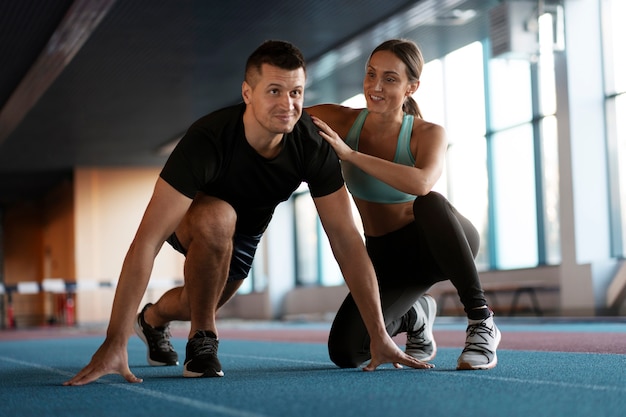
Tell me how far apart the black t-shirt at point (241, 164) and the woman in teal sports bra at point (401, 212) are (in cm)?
8

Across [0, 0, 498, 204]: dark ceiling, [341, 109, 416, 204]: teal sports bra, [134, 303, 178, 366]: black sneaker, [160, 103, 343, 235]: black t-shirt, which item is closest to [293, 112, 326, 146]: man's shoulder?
[160, 103, 343, 235]: black t-shirt

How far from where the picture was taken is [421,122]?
3.65 metres

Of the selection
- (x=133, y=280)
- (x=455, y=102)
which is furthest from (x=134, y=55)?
(x=133, y=280)

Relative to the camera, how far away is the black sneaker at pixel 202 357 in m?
3.43

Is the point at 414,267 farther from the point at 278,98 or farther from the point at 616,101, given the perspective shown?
the point at 616,101

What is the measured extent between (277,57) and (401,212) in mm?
908

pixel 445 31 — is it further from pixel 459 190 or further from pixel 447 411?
pixel 447 411

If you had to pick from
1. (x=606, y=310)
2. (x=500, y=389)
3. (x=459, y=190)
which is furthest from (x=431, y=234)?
(x=459, y=190)

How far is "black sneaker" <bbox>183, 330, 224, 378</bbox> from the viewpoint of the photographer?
3426mm

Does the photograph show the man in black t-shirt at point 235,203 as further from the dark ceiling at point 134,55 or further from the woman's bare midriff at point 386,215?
the dark ceiling at point 134,55

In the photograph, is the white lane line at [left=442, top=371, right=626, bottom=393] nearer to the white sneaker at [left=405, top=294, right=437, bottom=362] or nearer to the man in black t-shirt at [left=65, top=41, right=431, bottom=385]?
the man in black t-shirt at [left=65, top=41, right=431, bottom=385]

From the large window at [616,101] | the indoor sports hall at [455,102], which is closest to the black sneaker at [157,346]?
the indoor sports hall at [455,102]

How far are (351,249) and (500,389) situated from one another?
913mm

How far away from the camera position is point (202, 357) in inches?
135
